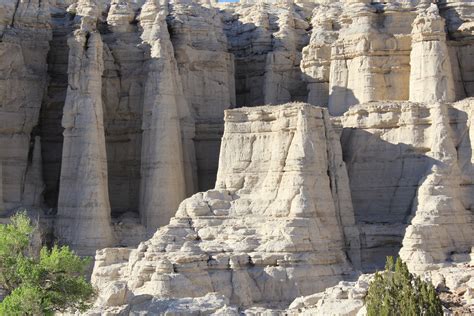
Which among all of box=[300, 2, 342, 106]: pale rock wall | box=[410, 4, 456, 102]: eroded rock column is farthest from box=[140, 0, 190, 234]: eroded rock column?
box=[410, 4, 456, 102]: eroded rock column

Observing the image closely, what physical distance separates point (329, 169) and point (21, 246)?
1313 cm

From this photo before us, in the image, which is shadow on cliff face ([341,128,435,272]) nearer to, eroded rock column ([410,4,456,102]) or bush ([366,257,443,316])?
eroded rock column ([410,4,456,102])

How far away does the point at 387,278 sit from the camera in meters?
34.2

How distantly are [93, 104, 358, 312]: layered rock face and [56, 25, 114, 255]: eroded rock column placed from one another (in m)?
4.16

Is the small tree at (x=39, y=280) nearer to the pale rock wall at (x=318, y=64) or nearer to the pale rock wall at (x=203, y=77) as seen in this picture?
the pale rock wall at (x=203, y=77)

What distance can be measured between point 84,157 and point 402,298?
2138 cm

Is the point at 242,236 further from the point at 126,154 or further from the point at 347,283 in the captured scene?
the point at 126,154

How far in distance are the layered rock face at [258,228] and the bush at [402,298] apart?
8.38 meters

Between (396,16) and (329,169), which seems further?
(396,16)

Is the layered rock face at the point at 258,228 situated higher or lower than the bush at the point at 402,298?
higher

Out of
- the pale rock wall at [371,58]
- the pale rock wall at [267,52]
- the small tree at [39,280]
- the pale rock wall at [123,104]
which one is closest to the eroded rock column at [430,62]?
the pale rock wall at [371,58]

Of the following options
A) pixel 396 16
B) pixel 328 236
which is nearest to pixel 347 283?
pixel 328 236

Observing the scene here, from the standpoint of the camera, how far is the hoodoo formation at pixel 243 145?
42.0 metres

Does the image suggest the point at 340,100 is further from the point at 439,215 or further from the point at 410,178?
the point at 439,215
